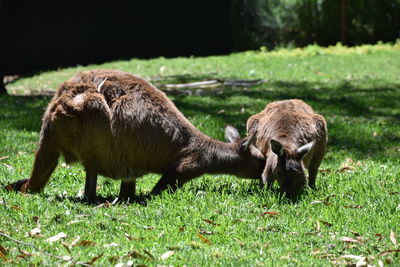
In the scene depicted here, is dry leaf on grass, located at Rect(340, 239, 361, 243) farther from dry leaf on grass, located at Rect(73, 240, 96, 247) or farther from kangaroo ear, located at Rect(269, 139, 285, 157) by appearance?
dry leaf on grass, located at Rect(73, 240, 96, 247)

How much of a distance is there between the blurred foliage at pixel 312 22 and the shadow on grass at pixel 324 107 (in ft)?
33.8

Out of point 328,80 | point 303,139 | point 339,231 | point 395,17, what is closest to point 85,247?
point 339,231

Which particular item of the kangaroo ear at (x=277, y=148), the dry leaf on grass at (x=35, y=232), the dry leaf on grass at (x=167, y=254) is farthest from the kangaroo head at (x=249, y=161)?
the dry leaf on grass at (x=35, y=232)

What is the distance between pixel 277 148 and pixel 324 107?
611cm

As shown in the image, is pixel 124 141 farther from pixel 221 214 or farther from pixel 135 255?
pixel 135 255

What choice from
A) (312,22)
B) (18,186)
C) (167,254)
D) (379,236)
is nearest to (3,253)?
(167,254)

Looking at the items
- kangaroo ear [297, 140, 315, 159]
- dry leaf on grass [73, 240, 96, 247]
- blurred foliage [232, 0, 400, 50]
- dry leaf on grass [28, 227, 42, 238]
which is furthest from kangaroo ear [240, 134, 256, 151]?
blurred foliage [232, 0, 400, 50]

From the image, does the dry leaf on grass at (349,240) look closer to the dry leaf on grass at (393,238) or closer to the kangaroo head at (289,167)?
the dry leaf on grass at (393,238)

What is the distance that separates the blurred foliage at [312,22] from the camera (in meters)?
25.3

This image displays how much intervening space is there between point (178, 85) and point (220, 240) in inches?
408

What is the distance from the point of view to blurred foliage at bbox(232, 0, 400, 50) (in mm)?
25266

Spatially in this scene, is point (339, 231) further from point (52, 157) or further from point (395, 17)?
point (395, 17)

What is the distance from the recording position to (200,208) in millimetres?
5785

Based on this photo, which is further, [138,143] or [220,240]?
[138,143]
